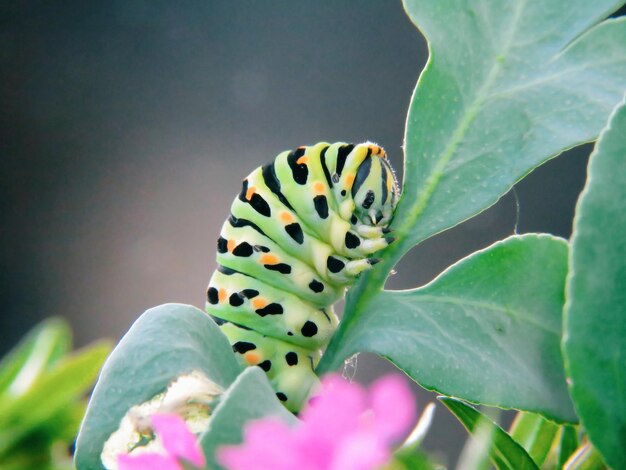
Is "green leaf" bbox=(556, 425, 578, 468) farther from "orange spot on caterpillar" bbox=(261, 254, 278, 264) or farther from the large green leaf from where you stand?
"orange spot on caterpillar" bbox=(261, 254, 278, 264)

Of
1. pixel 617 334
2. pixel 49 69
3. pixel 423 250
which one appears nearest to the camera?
pixel 617 334

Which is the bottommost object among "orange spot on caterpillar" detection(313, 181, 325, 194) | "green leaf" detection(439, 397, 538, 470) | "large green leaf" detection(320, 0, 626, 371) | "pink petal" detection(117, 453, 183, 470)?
"green leaf" detection(439, 397, 538, 470)

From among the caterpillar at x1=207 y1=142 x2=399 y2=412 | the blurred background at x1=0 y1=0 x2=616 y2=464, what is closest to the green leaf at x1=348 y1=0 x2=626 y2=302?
the caterpillar at x1=207 y1=142 x2=399 y2=412

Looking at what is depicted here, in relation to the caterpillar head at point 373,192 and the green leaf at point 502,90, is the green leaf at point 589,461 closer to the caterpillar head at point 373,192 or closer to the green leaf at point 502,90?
the green leaf at point 502,90

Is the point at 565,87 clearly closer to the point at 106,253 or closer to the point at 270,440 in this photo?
the point at 270,440

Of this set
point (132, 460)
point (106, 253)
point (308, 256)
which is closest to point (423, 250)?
point (106, 253)

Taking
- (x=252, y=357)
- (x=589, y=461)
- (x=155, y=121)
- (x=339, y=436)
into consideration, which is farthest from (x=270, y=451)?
(x=155, y=121)

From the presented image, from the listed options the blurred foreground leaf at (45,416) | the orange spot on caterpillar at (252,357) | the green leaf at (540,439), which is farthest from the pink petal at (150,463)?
the blurred foreground leaf at (45,416)
